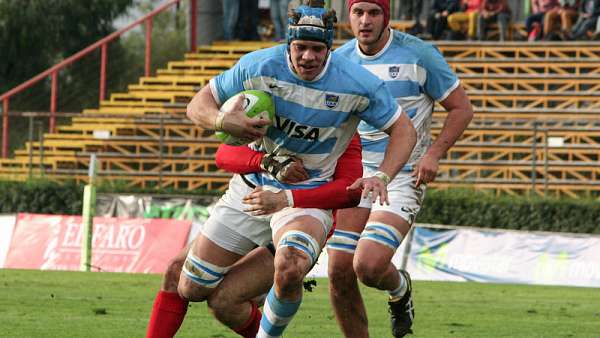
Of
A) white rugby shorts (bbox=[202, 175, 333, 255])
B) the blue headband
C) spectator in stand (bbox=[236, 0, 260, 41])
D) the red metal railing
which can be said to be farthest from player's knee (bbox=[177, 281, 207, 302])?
spectator in stand (bbox=[236, 0, 260, 41])

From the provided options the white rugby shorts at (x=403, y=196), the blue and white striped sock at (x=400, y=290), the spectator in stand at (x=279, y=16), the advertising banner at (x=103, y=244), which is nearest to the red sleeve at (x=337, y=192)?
the white rugby shorts at (x=403, y=196)

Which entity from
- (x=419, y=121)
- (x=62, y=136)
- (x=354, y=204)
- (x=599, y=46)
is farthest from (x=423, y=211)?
(x=354, y=204)

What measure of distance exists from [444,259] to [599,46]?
922cm

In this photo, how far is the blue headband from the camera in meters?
7.52

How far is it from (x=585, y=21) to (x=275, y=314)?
761 inches

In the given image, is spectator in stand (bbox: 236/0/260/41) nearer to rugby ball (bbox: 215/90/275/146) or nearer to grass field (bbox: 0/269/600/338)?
grass field (bbox: 0/269/600/338)

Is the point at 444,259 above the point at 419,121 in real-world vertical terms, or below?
below

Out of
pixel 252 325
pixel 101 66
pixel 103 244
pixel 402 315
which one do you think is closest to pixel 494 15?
pixel 101 66

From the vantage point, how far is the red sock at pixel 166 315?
8031 millimetres

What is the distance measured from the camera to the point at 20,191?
23516 millimetres

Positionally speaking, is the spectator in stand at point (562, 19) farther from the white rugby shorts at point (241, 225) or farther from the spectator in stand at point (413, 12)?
the white rugby shorts at point (241, 225)

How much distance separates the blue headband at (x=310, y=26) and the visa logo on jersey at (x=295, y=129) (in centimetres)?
44

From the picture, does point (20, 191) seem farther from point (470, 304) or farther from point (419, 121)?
point (419, 121)

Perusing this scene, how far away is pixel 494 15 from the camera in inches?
1060
